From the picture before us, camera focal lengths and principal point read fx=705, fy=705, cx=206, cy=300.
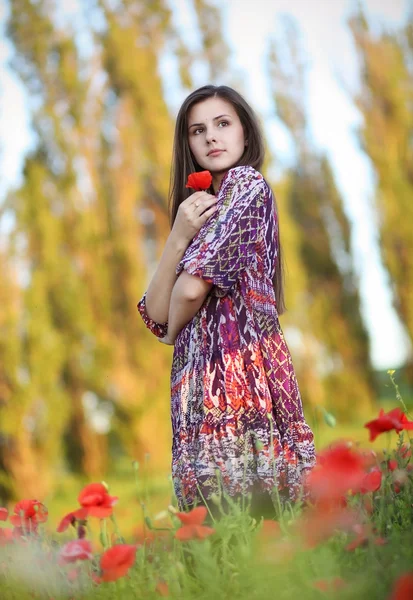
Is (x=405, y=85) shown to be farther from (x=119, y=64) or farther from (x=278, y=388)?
(x=278, y=388)

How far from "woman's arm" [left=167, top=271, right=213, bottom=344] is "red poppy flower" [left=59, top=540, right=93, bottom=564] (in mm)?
602

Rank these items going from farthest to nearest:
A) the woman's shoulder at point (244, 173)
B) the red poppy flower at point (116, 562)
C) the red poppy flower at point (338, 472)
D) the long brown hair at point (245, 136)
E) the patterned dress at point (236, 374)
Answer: the long brown hair at point (245, 136), the woman's shoulder at point (244, 173), the patterned dress at point (236, 374), the red poppy flower at point (116, 562), the red poppy flower at point (338, 472)

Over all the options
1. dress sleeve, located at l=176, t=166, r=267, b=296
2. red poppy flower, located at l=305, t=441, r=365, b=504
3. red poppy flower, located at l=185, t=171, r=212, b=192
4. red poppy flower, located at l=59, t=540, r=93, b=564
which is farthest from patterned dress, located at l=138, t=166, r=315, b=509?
red poppy flower, located at l=305, t=441, r=365, b=504

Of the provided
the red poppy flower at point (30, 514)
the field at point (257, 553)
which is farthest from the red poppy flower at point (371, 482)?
the red poppy flower at point (30, 514)

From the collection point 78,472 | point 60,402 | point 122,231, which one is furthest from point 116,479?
point 122,231

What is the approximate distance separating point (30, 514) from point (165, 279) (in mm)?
697

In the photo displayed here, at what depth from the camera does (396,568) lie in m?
1.15

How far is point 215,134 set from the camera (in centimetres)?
199

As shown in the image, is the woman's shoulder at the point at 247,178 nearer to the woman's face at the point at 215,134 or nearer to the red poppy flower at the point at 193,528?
the woman's face at the point at 215,134

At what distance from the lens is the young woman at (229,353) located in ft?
5.39

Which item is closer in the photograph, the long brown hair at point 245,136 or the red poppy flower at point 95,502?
the red poppy flower at point 95,502

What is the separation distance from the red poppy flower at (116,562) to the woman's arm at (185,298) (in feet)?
2.04

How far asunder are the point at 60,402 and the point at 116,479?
2.33 meters

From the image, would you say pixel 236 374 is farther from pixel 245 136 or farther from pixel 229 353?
pixel 245 136
